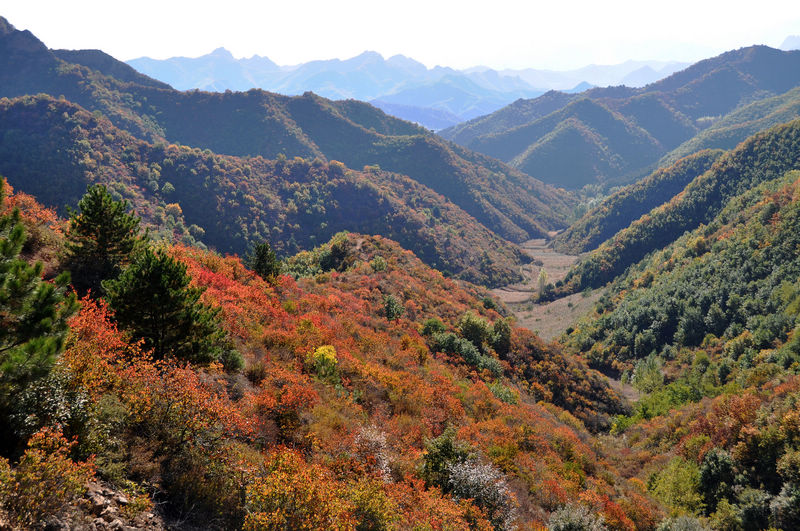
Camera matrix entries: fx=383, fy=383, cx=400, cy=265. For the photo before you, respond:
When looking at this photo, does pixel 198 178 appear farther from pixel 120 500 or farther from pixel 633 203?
pixel 633 203

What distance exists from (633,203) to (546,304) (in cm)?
8907

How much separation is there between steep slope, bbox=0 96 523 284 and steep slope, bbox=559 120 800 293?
33.9m

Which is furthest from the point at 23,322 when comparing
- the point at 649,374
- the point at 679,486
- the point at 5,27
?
the point at 5,27

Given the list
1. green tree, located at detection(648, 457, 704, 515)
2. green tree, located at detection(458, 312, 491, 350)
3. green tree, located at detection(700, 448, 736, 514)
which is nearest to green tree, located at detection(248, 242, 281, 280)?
green tree, located at detection(458, 312, 491, 350)

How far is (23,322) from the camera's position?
788 cm

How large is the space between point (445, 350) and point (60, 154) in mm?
122327

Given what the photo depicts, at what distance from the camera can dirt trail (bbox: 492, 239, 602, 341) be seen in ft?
361

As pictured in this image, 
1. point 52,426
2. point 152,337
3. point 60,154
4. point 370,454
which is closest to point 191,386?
point 52,426

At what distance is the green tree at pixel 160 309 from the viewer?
38.7 ft

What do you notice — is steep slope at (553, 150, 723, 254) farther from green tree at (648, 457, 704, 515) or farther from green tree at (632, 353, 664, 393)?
green tree at (648, 457, 704, 515)

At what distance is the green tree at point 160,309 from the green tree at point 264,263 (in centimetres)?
1554

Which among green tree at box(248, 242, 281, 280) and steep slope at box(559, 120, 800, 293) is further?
steep slope at box(559, 120, 800, 293)

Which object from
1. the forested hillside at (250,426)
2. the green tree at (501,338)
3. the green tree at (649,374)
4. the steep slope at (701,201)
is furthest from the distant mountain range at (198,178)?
the forested hillside at (250,426)

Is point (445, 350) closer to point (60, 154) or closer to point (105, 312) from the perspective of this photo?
point (105, 312)
